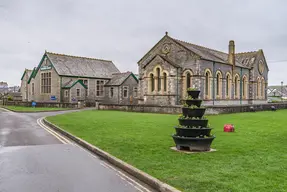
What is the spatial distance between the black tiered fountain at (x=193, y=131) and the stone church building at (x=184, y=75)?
23.9 meters

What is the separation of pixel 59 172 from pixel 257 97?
44.6m

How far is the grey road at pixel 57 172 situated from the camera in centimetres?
627

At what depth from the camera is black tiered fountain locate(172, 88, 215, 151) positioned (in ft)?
31.2

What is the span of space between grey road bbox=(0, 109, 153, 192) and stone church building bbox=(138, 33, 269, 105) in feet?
80.4

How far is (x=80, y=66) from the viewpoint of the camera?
5119cm

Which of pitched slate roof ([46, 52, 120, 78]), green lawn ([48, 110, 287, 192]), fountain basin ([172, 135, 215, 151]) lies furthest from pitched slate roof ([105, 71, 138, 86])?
fountain basin ([172, 135, 215, 151])

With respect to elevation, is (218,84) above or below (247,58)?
below

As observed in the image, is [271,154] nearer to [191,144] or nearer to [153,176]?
[191,144]

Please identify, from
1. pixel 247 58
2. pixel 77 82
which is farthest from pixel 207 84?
pixel 77 82

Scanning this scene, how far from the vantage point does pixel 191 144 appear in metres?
9.54

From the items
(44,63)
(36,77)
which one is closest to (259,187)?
(44,63)

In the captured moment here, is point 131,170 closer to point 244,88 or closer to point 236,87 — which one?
point 236,87

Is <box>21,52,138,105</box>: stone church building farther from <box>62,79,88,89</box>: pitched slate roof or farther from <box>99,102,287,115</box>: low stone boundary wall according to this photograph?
<box>99,102,287,115</box>: low stone boundary wall

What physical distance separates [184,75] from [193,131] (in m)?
25.4
